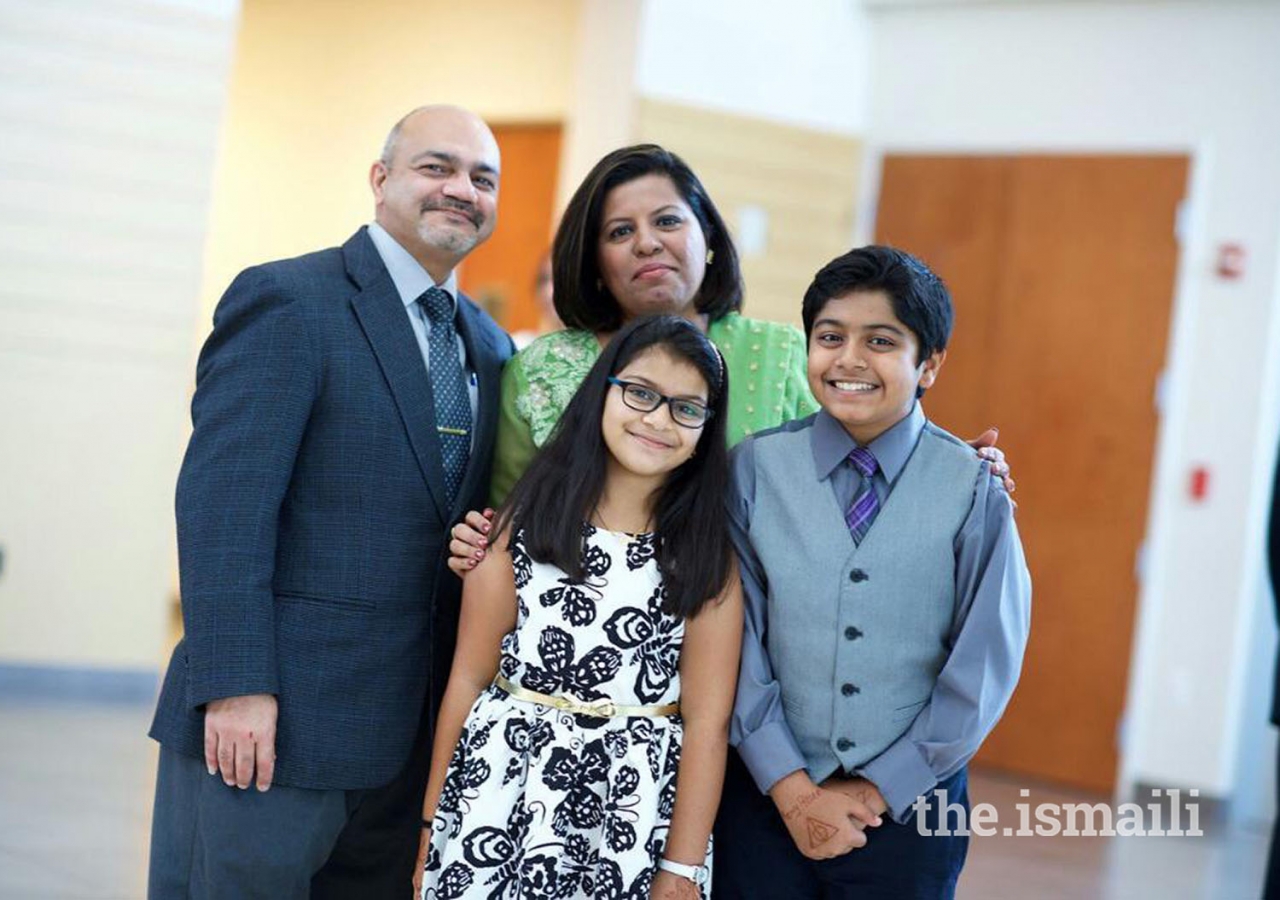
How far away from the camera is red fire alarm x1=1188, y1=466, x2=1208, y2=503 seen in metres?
6.48

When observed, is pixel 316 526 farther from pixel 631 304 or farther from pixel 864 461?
pixel 864 461

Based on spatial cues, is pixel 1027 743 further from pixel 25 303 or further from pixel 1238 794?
pixel 25 303

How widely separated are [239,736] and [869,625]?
913 millimetres

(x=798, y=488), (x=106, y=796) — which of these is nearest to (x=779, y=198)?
(x=106, y=796)

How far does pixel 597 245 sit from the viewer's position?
271 cm

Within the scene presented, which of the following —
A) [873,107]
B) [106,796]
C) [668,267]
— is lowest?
[106,796]

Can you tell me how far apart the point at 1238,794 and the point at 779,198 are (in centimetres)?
310

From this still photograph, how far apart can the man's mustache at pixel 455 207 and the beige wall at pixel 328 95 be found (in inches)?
212

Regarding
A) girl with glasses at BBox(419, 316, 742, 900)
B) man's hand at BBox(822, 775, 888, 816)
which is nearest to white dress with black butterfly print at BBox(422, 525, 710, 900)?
girl with glasses at BBox(419, 316, 742, 900)

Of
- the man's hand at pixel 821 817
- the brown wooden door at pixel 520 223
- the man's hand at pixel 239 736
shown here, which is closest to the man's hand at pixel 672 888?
the man's hand at pixel 821 817

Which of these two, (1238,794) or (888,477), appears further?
(1238,794)

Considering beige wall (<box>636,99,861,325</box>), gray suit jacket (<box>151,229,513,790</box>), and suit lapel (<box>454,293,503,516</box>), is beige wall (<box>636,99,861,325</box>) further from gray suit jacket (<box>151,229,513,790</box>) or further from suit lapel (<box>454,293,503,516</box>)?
gray suit jacket (<box>151,229,513,790</box>)

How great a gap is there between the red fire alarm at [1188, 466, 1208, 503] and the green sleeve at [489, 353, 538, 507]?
Answer: 14.8 feet

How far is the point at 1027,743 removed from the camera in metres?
6.83
